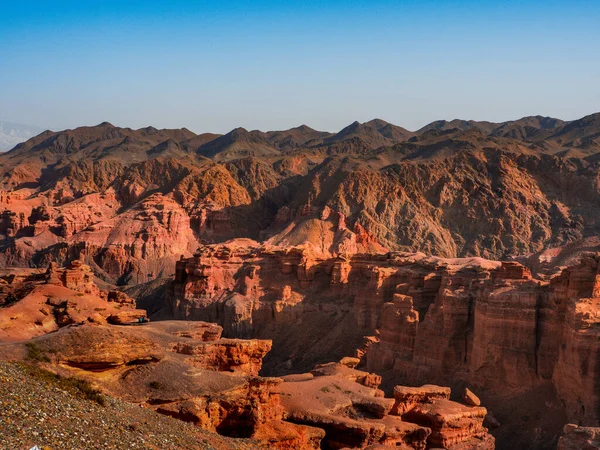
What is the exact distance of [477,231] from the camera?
132 metres

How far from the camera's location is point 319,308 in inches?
3174

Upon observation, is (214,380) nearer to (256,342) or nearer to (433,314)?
(256,342)

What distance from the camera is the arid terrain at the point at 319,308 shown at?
111ft

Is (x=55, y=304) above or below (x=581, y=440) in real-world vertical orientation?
above

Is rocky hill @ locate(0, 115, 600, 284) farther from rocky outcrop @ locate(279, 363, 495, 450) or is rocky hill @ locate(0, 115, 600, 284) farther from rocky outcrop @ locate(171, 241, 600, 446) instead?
rocky outcrop @ locate(279, 363, 495, 450)

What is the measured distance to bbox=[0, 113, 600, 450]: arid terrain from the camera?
3369cm

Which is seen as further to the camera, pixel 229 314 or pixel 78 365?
pixel 229 314

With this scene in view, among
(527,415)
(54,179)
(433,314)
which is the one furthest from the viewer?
(54,179)

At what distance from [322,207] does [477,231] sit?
23.4 meters

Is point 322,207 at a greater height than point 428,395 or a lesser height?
greater

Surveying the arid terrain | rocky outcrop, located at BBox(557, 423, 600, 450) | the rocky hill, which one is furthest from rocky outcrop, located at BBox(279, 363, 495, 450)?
the rocky hill

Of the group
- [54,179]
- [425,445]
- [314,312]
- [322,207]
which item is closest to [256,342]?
[425,445]

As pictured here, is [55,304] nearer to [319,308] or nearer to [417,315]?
[417,315]

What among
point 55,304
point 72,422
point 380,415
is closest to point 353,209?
point 55,304
